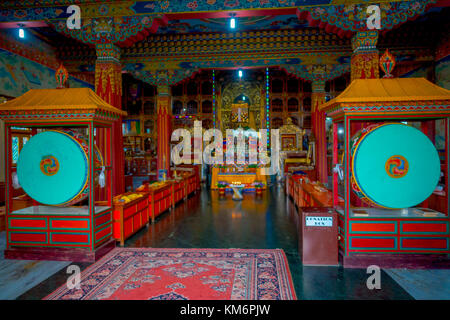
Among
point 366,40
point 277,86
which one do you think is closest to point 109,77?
point 366,40

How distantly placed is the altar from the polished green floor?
818mm

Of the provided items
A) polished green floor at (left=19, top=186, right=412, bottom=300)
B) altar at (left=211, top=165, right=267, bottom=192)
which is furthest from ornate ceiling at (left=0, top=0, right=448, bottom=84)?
polished green floor at (left=19, top=186, right=412, bottom=300)

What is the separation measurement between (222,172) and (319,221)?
7.71 meters

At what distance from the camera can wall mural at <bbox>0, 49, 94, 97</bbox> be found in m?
8.27

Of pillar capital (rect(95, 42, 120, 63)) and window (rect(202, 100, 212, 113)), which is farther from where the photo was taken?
window (rect(202, 100, 212, 113))

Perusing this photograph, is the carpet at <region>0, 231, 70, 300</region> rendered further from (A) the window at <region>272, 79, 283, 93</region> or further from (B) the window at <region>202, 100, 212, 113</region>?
(A) the window at <region>272, 79, 283, 93</region>

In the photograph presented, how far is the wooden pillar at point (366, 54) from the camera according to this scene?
6059 mm

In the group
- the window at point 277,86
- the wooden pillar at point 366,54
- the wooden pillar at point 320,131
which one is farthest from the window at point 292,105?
the wooden pillar at point 366,54

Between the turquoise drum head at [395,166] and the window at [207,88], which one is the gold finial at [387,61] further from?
the window at [207,88]

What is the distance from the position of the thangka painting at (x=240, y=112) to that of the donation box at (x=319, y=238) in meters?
11.7

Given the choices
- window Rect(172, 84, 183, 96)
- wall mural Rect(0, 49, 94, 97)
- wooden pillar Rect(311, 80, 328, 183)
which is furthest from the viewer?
window Rect(172, 84, 183, 96)
